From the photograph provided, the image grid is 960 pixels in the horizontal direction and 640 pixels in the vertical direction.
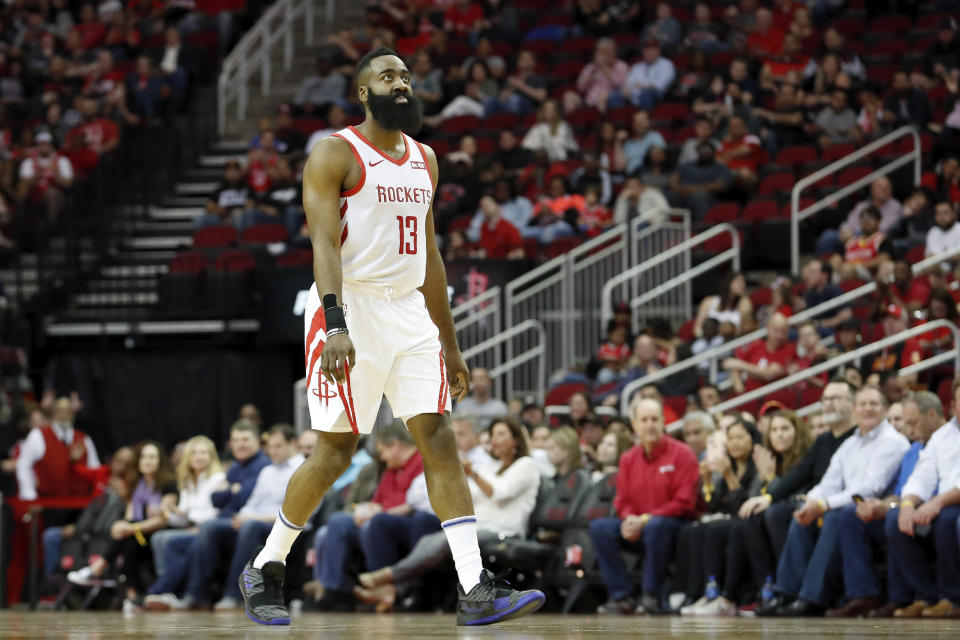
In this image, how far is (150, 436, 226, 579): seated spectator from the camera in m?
12.5

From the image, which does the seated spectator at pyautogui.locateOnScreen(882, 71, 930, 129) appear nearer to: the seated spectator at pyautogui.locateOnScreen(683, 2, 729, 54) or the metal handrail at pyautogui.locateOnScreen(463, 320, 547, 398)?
the seated spectator at pyautogui.locateOnScreen(683, 2, 729, 54)

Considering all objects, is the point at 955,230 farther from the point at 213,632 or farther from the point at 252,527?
the point at 213,632

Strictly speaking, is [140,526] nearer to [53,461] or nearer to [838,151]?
[53,461]

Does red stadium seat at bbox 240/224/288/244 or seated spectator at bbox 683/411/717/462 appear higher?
red stadium seat at bbox 240/224/288/244

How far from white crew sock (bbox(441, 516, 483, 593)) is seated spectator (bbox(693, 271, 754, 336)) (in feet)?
25.2

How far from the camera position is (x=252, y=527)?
38.5 ft

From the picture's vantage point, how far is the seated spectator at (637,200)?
15.8 m

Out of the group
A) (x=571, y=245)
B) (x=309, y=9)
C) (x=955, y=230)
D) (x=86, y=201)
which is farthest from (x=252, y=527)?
(x=309, y=9)

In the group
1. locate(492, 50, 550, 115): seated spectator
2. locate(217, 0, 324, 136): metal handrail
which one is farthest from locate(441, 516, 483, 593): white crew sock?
locate(217, 0, 324, 136): metal handrail

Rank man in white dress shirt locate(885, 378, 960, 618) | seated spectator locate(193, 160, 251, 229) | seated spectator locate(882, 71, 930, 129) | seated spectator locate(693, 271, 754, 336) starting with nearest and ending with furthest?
man in white dress shirt locate(885, 378, 960, 618) → seated spectator locate(693, 271, 754, 336) → seated spectator locate(882, 71, 930, 129) → seated spectator locate(193, 160, 251, 229)

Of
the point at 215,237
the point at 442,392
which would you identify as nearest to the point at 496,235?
the point at 215,237

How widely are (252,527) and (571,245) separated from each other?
5215 millimetres

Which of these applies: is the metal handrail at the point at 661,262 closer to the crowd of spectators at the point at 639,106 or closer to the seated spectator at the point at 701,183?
the crowd of spectators at the point at 639,106

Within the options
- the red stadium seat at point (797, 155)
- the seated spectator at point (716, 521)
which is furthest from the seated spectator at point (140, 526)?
the red stadium seat at point (797, 155)
